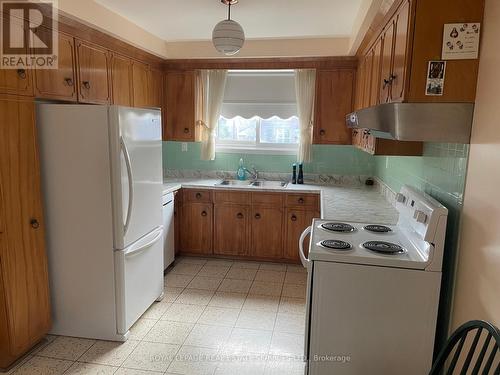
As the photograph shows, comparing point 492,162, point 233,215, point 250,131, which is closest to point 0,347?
point 233,215

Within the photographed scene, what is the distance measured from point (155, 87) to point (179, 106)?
35cm

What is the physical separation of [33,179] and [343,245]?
1.97 m

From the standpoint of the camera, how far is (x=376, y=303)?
1789mm

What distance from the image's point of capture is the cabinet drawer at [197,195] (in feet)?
13.1

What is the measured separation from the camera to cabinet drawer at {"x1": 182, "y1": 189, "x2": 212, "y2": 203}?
4.01 meters

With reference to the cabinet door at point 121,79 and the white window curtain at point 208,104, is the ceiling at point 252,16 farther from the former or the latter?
the white window curtain at point 208,104

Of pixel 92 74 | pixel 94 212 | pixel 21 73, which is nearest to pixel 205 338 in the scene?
pixel 94 212

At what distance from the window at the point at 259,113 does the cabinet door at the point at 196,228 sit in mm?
903

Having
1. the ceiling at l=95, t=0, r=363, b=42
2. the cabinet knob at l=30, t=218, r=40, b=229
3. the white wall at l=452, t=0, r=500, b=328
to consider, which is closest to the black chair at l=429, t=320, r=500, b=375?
the white wall at l=452, t=0, r=500, b=328

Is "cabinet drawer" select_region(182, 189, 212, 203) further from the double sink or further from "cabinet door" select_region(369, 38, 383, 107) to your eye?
"cabinet door" select_region(369, 38, 383, 107)

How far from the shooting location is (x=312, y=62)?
388 centimetres

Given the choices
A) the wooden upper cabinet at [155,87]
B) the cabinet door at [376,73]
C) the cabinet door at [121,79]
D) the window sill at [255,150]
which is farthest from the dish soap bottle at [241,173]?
the cabinet door at [376,73]

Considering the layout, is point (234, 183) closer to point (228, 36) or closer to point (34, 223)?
point (228, 36)

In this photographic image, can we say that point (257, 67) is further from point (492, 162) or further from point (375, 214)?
point (492, 162)
